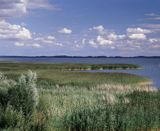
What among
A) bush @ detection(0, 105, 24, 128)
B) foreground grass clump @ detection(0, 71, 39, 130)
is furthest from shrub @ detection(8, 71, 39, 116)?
bush @ detection(0, 105, 24, 128)

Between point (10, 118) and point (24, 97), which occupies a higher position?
point (24, 97)

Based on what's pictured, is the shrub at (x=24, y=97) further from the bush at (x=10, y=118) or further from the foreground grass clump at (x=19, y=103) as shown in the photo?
the bush at (x=10, y=118)

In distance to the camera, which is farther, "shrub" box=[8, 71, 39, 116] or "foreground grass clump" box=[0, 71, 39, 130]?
"shrub" box=[8, 71, 39, 116]

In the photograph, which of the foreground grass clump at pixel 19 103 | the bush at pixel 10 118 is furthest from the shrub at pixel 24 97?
the bush at pixel 10 118

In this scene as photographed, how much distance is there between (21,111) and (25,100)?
1.18 meters

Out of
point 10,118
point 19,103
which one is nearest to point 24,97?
point 19,103

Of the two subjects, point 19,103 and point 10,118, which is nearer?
point 10,118

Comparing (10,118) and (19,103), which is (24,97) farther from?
(10,118)

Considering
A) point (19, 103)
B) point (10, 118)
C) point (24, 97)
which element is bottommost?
point (10, 118)

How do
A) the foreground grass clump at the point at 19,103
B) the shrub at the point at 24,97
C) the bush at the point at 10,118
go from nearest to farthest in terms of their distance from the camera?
1. the bush at the point at 10,118
2. the foreground grass clump at the point at 19,103
3. the shrub at the point at 24,97

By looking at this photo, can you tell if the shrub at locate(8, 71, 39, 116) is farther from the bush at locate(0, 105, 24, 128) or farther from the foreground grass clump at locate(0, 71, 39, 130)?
the bush at locate(0, 105, 24, 128)

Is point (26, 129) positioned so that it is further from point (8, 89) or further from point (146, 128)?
point (146, 128)

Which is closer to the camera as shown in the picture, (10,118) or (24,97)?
(10,118)

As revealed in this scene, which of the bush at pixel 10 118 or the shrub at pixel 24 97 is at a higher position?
the shrub at pixel 24 97
